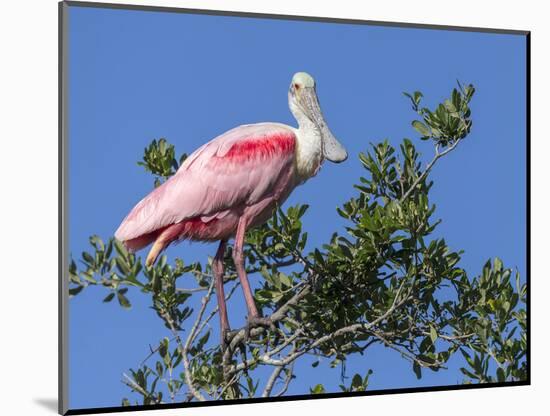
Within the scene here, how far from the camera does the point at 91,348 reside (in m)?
6.85

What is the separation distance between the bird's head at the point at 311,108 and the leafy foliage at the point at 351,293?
0.18 meters

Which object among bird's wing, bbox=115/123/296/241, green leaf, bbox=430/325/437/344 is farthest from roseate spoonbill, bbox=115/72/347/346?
green leaf, bbox=430/325/437/344

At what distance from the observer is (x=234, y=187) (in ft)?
23.7

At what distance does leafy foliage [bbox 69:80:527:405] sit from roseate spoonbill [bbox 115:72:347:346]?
0.23 ft

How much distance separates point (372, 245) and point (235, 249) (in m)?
0.74

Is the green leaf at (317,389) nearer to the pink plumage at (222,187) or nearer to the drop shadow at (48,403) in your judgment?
the pink plumage at (222,187)

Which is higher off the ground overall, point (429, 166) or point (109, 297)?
point (429, 166)

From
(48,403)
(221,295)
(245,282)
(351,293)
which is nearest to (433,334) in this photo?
(351,293)

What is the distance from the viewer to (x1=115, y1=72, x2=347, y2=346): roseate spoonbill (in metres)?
7.10

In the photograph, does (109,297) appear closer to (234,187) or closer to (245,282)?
(245,282)

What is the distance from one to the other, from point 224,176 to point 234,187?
0.08m

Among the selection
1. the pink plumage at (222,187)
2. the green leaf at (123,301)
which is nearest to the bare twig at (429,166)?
the pink plumage at (222,187)

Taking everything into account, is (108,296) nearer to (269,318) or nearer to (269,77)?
(269,318)

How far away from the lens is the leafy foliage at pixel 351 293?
7086 millimetres
